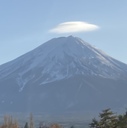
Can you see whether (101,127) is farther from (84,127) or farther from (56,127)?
(84,127)

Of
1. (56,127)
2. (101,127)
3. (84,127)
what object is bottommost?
(101,127)

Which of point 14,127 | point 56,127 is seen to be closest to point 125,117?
point 56,127

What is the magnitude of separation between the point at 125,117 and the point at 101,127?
6.98 ft

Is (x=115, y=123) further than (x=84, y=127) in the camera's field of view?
No

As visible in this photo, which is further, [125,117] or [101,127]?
[125,117]

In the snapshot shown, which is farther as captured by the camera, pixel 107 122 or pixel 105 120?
pixel 107 122

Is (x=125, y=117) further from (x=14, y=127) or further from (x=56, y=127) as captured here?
(x=14, y=127)

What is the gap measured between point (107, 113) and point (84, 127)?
114m

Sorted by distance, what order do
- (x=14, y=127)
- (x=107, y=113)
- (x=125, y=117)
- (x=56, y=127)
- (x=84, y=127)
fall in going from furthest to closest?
(x=84, y=127) < (x=14, y=127) < (x=56, y=127) < (x=125, y=117) < (x=107, y=113)

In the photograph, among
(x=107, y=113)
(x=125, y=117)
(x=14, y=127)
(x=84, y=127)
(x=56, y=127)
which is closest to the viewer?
(x=107, y=113)

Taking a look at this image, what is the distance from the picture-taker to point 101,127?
1872cm

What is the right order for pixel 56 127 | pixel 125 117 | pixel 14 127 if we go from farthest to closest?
pixel 14 127, pixel 56 127, pixel 125 117

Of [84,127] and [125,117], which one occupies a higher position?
[84,127]

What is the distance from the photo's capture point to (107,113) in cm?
1853
